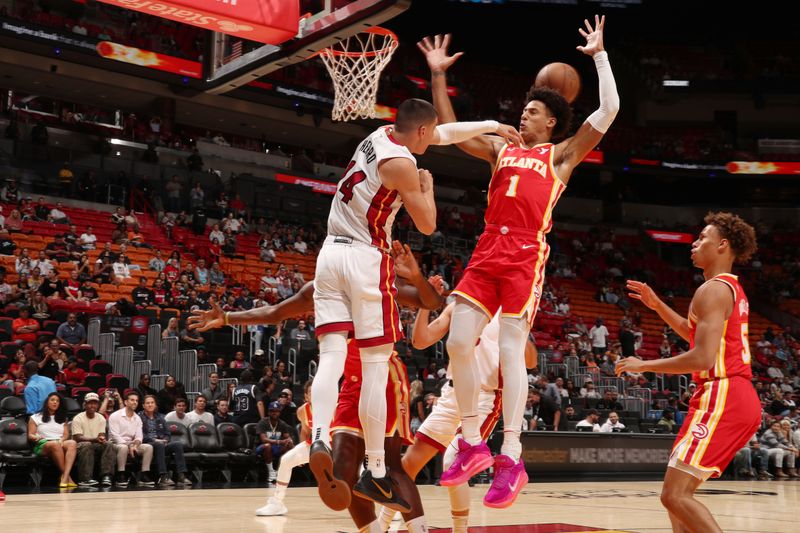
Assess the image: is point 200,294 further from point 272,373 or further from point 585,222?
point 585,222

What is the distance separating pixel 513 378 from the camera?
5.13 m

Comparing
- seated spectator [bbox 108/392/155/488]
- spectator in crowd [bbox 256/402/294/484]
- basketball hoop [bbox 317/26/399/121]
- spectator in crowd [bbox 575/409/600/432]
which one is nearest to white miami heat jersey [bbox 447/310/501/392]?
basketball hoop [bbox 317/26/399/121]

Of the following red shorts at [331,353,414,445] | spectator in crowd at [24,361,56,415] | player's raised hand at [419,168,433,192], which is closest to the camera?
player's raised hand at [419,168,433,192]

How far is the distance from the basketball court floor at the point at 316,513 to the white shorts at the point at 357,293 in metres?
3.01

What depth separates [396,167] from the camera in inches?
194

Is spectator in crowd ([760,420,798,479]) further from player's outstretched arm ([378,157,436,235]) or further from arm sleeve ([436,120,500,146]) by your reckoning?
player's outstretched arm ([378,157,436,235])

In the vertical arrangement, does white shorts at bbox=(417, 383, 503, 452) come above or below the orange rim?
below

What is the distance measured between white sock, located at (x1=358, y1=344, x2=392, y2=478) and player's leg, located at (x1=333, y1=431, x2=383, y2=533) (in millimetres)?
366

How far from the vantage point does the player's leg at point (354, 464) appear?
17.2ft

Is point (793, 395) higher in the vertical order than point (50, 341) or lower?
lower

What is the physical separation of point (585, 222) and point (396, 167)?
30025 mm

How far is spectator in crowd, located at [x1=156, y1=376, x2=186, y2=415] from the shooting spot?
44.8 ft

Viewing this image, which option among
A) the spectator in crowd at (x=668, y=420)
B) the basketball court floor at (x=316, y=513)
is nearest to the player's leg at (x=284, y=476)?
the basketball court floor at (x=316, y=513)

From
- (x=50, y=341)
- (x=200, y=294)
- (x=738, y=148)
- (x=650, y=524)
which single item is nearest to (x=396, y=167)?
(x=650, y=524)
